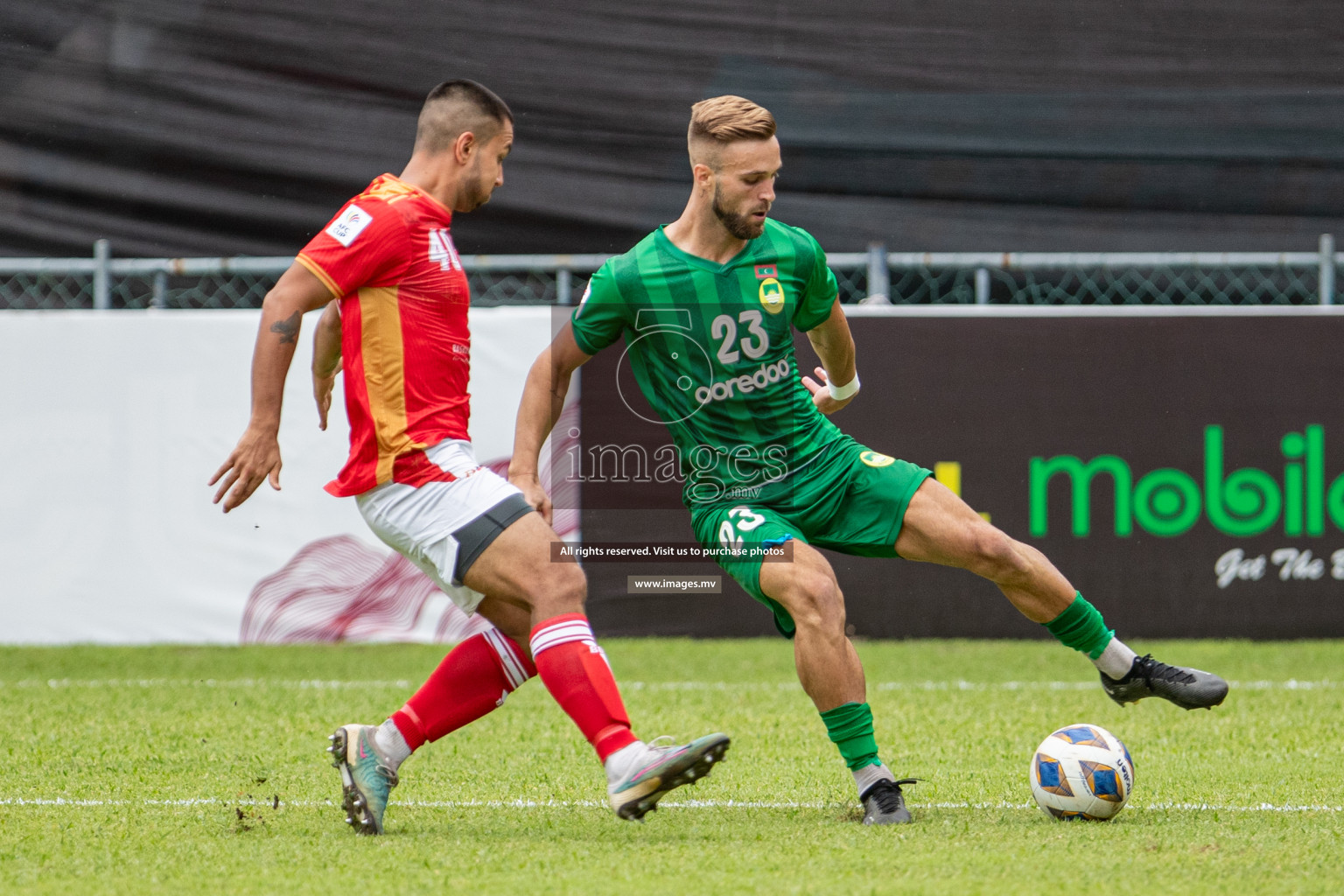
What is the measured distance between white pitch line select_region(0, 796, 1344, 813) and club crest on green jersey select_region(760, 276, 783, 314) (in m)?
1.46

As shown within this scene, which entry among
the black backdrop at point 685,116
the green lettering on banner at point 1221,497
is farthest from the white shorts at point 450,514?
the black backdrop at point 685,116

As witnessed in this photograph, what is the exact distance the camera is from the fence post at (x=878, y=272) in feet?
28.8

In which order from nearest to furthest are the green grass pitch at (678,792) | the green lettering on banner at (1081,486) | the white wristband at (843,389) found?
the green grass pitch at (678,792)
the white wristband at (843,389)
the green lettering on banner at (1081,486)

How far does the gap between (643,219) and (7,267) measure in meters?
3.75

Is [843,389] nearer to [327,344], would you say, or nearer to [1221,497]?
[327,344]

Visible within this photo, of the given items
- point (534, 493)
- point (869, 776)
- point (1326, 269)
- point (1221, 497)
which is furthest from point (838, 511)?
point (1326, 269)


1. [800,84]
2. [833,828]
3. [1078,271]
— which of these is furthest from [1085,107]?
[833,828]

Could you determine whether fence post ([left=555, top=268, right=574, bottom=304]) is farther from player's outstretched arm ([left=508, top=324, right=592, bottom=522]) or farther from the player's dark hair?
the player's dark hair

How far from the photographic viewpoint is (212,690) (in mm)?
7246

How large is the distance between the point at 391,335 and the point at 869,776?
5.76 ft

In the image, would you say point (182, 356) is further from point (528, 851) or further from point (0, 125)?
point (528, 851)

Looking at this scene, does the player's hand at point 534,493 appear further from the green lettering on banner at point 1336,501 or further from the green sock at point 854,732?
the green lettering on banner at point 1336,501

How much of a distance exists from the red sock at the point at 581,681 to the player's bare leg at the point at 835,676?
0.60 meters

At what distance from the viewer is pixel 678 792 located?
4832 mm
